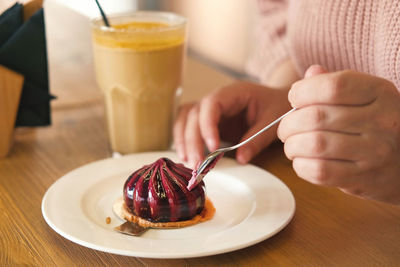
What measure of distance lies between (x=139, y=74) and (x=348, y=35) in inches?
12.9

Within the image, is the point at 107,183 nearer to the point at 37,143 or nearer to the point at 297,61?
the point at 37,143

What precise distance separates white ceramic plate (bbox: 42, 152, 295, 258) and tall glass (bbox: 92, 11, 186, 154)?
0.08 m

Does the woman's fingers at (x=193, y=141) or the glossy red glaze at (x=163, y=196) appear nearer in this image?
the glossy red glaze at (x=163, y=196)

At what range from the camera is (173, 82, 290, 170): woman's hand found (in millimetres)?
737

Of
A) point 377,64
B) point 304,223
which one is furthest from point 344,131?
point 377,64

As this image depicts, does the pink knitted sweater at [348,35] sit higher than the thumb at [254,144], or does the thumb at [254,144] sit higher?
the pink knitted sweater at [348,35]

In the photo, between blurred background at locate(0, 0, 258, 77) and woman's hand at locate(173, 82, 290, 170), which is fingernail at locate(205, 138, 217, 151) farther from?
blurred background at locate(0, 0, 258, 77)

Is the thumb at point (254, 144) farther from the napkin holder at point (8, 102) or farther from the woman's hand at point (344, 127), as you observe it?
the napkin holder at point (8, 102)

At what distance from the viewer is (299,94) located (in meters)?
0.50

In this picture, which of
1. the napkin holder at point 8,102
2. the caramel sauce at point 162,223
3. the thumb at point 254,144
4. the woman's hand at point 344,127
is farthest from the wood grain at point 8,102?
the woman's hand at point 344,127

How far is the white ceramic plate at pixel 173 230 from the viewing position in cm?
51

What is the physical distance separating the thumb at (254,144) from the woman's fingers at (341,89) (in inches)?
9.8

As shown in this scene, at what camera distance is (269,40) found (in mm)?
1104

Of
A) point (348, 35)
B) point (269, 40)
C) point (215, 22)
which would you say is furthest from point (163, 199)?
point (215, 22)
